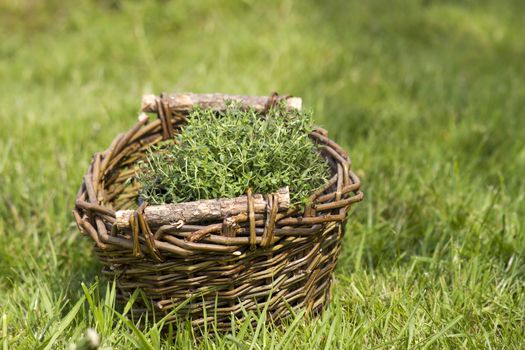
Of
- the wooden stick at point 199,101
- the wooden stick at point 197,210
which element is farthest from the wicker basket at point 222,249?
the wooden stick at point 199,101

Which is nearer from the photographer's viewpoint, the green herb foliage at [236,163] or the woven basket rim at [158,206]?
the woven basket rim at [158,206]

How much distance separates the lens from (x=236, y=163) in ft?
6.42

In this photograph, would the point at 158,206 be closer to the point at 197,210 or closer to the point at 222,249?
the point at 197,210

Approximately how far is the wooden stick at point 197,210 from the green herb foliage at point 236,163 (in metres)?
0.11

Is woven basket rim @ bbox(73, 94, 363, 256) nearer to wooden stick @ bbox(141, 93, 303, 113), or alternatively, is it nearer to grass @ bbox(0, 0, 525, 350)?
wooden stick @ bbox(141, 93, 303, 113)

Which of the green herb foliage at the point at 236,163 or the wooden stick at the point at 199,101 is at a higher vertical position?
the wooden stick at the point at 199,101

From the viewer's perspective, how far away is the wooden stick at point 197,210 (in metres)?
1.73

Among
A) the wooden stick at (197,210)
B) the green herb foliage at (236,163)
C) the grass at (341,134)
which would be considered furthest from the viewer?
the grass at (341,134)

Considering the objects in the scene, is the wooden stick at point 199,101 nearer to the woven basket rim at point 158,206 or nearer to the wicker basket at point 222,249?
the woven basket rim at point 158,206

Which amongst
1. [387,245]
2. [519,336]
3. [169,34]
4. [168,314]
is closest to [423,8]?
[169,34]

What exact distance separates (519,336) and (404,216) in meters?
0.84

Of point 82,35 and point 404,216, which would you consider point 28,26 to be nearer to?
point 82,35

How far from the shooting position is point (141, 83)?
4391mm

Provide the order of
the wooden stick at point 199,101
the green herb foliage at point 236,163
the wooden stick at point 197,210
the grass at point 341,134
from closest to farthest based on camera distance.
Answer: the wooden stick at point 197,210 → the green herb foliage at point 236,163 → the grass at point 341,134 → the wooden stick at point 199,101
